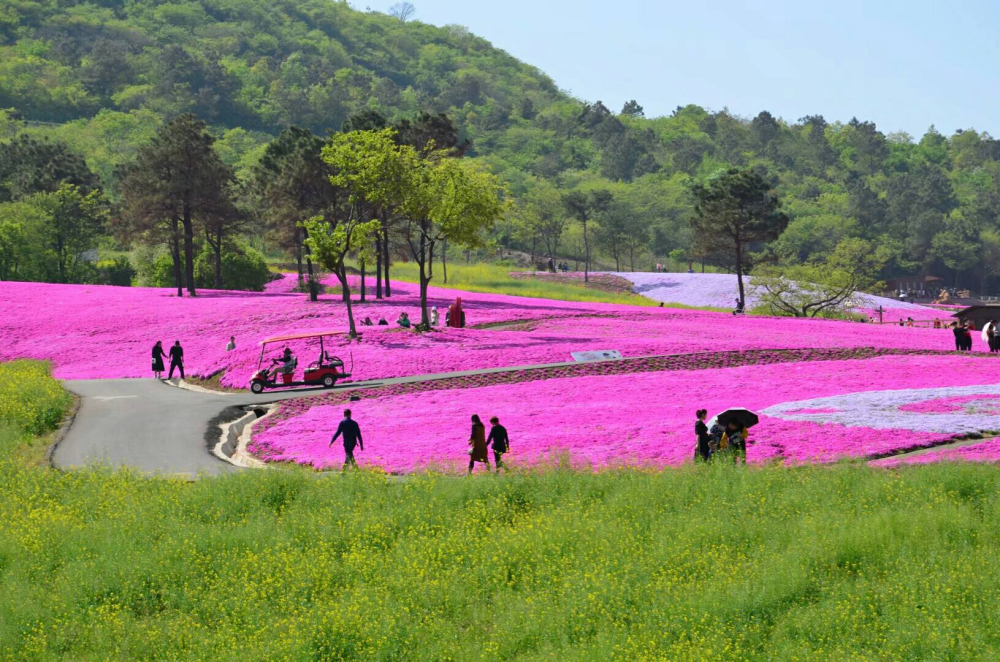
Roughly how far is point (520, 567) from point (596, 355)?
2644cm

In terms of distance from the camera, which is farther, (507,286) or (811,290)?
(507,286)

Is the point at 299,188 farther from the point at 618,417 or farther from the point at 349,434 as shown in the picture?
the point at 349,434

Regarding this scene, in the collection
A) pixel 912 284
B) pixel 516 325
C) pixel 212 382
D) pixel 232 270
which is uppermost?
pixel 232 270

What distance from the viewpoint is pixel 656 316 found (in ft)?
201

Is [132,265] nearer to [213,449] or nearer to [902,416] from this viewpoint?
[213,449]

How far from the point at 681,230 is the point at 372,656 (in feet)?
492

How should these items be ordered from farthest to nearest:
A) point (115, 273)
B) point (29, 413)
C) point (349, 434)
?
point (115, 273) → point (29, 413) → point (349, 434)

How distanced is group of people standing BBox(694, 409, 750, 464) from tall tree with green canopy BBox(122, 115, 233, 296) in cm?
5442

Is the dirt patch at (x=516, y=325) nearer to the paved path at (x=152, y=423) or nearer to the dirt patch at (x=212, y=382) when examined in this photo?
the paved path at (x=152, y=423)

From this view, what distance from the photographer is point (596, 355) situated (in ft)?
145

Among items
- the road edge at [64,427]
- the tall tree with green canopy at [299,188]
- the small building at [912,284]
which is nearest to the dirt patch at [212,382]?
the road edge at [64,427]

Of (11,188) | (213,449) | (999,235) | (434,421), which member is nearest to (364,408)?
(434,421)

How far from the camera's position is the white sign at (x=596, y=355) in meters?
43.7

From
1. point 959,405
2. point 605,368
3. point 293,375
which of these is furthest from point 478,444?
point 293,375
